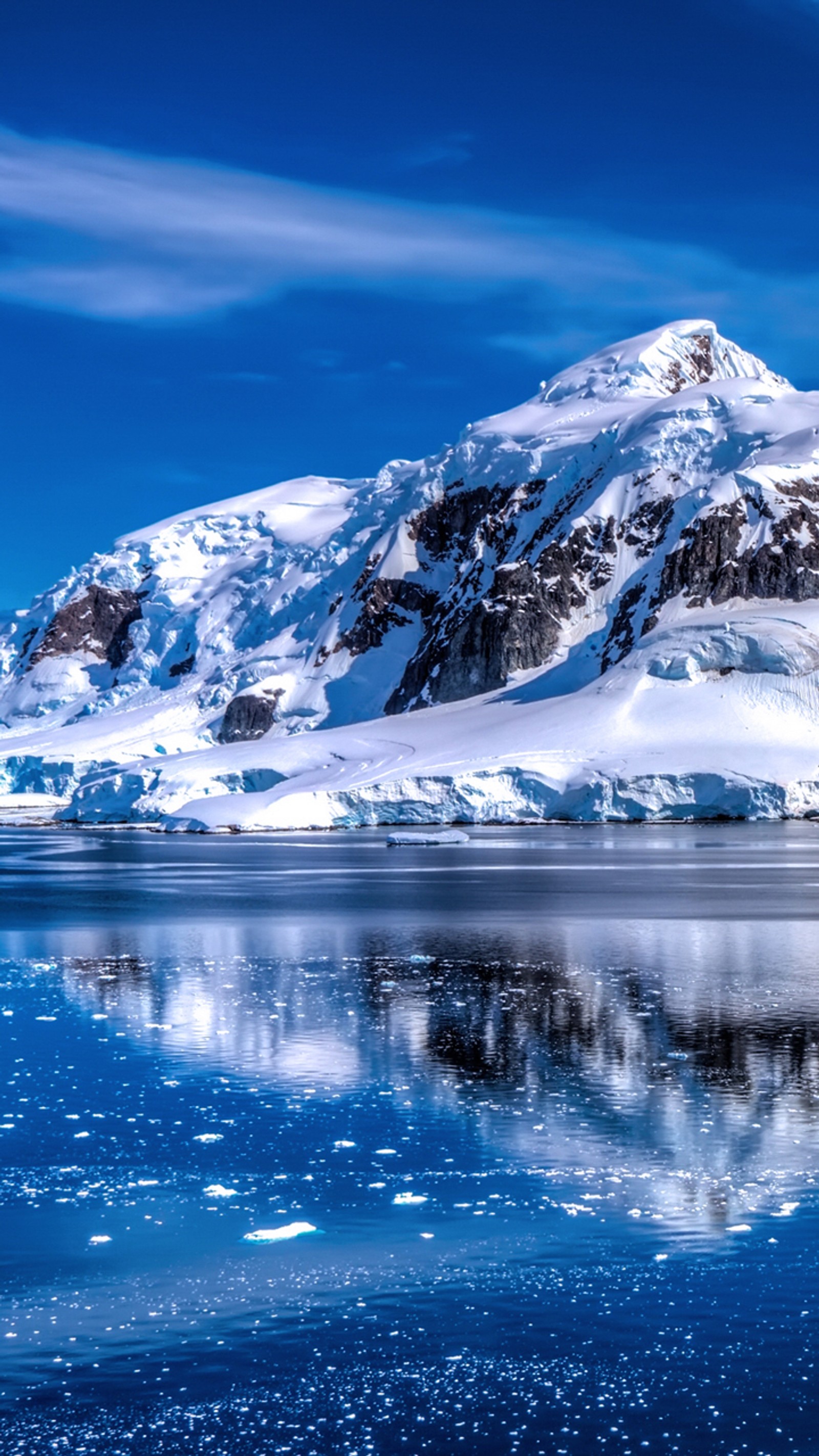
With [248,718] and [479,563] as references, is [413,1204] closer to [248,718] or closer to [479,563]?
[479,563]

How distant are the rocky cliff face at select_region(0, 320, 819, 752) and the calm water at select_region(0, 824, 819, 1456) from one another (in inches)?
3169

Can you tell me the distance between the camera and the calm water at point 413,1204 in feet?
23.4

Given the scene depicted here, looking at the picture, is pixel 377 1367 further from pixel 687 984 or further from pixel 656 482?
pixel 656 482

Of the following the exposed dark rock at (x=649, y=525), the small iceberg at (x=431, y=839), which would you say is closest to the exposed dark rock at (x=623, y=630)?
the exposed dark rock at (x=649, y=525)

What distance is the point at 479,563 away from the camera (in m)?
123

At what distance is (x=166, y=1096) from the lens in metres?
13.5

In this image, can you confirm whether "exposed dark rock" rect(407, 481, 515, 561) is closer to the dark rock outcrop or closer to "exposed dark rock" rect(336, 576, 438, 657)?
"exposed dark rock" rect(336, 576, 438, 657)

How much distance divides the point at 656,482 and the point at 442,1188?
103m

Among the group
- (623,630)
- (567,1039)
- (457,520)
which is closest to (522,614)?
(623,630)

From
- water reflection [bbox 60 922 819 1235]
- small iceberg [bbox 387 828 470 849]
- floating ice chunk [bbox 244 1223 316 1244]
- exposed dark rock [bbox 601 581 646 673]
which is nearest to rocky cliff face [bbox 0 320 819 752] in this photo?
exposed dark rock [bbox 601 581 646 673]

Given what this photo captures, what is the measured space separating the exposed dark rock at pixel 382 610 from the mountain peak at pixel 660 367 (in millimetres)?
23275

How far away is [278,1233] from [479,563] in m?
115

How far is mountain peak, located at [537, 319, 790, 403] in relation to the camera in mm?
129875

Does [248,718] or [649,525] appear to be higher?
[649,525]
